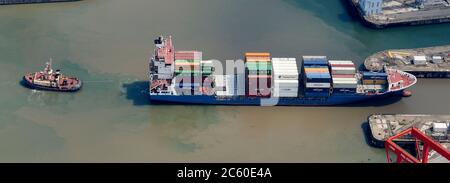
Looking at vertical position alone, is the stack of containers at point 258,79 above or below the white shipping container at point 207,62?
below

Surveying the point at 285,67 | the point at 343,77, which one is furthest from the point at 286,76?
the point at 343,77

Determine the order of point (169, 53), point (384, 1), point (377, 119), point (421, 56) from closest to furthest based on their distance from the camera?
point (377, 119) → point (169, 53) → point (421, 56) → point (384, 1)

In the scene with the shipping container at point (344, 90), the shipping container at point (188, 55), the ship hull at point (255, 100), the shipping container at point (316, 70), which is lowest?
the ship hull at point (255, 100)

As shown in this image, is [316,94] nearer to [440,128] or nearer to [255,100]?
[255,100]

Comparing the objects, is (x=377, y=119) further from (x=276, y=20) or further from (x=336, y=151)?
(x=276, y=20)

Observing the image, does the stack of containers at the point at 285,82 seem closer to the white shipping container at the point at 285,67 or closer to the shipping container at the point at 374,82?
the white shipping container at the point at 285,67

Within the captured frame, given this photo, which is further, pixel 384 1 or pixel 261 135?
pixel 384 1

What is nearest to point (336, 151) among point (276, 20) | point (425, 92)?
point (425, 92)

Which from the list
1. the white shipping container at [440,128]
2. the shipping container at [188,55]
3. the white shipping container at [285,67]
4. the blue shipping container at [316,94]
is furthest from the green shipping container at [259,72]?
the white shipping container at [440,128]
